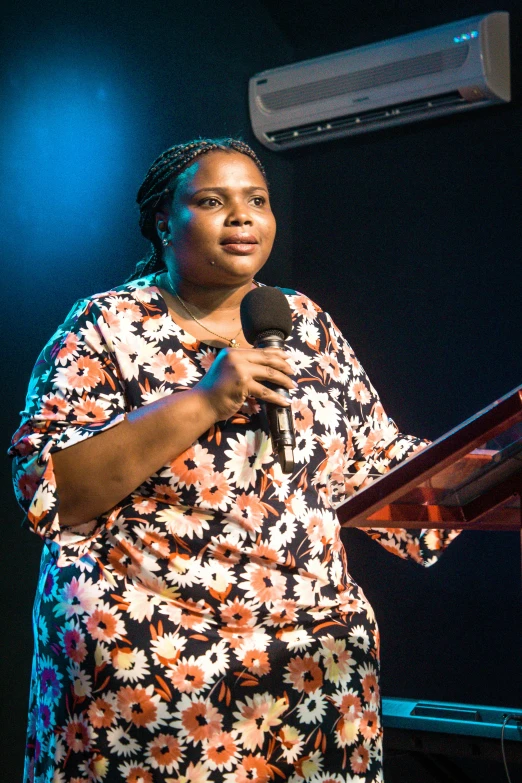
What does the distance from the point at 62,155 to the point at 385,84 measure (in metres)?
1.52

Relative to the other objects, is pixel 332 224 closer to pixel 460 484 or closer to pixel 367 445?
pixel 367 445

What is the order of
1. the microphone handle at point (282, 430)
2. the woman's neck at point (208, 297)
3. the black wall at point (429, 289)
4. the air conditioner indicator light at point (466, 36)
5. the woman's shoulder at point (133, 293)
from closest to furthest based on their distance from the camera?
the microphone handle at point (282, 430) < the woman's shoulder at point (133, 293) < the woman's neck at point (208, 297) < the air conditioner indicator light at point (466, 36) < the black wall at point (429, 289)

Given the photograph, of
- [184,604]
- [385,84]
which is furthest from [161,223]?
[385,84]

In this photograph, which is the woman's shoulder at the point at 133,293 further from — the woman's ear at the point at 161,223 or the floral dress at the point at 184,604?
the woman's ear at the point at 161,223

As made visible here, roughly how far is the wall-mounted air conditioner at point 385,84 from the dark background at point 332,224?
127mm

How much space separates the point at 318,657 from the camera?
1.53 metres

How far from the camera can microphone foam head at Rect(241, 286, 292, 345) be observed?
157 cm

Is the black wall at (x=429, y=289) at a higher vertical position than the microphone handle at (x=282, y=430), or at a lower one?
higher

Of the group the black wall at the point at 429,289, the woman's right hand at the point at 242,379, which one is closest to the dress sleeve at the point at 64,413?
the woman's right hand at the point at 242,379

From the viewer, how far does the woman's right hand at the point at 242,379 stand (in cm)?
141

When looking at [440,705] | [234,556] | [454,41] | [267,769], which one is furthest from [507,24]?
[267,769]

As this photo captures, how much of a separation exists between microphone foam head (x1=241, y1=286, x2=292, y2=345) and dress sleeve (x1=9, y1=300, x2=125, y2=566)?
245 mm

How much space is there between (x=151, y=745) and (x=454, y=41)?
2.96 metres

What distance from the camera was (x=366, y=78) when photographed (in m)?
3.71
